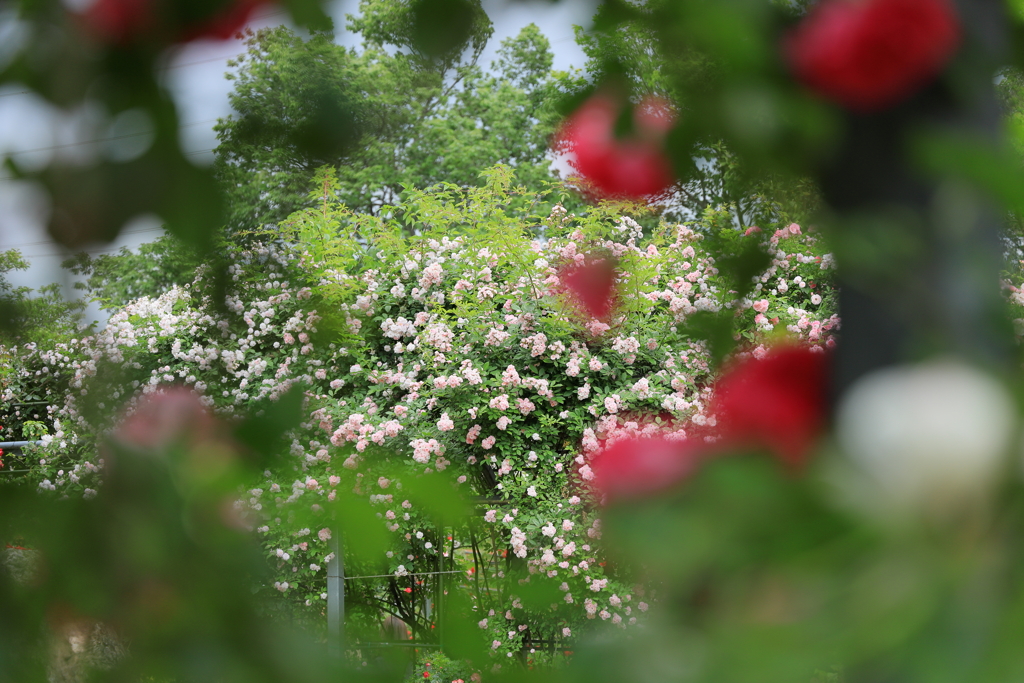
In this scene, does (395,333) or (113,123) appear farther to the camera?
(395,333)

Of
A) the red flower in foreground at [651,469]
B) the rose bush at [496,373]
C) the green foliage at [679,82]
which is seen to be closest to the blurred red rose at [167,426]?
the red flower in foreground at [651,469]

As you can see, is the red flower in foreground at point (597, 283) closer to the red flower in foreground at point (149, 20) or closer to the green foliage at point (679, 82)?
the green foliage at point (679, 82)

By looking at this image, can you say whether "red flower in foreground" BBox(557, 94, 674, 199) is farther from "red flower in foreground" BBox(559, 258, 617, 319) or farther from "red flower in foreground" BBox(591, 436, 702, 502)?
"red flower in foreground" BBox(559, 258, 617, 319)

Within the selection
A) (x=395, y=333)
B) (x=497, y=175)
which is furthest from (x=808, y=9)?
(x=497, y=175)

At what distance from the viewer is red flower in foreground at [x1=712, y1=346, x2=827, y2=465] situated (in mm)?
366

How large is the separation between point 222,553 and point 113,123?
0.29m

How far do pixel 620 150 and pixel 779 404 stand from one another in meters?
0.36

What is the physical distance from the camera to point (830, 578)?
0.68ft

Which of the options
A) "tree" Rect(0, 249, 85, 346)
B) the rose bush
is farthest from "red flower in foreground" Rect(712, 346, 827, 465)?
the rose bush

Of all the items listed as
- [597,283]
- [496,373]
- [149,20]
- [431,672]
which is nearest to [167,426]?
[149,20]

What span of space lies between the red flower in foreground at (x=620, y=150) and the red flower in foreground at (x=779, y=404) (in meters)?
0.30

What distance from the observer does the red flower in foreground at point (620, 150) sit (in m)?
0.68

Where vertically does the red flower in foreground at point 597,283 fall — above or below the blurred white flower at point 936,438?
above

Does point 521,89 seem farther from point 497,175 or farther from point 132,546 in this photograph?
point 132,546
